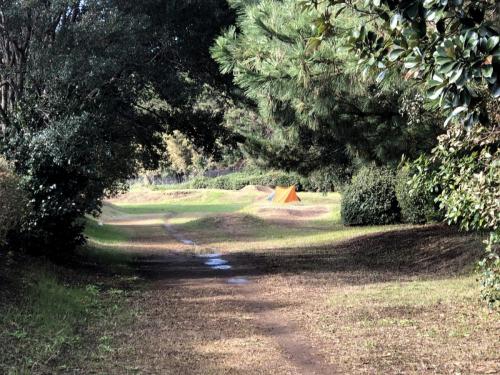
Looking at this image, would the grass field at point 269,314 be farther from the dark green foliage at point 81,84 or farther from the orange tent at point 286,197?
the orange tent at point 286,197

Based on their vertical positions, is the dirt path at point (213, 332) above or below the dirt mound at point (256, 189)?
below

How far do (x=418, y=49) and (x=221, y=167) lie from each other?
212 ft

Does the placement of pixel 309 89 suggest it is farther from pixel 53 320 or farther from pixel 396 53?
pixel 53 320

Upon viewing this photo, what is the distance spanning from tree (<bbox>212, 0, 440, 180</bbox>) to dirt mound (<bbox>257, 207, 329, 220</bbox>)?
1544cm

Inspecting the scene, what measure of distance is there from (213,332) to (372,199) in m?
15.1

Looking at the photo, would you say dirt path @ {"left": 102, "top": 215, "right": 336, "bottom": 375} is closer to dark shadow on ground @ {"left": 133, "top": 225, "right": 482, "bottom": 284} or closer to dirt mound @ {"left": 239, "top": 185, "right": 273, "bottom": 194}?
dark shadow on ground @ {"left": 133, "top": 225, "right": 482, "bottom": 284}

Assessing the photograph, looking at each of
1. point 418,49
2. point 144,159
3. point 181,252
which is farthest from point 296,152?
point 418,49

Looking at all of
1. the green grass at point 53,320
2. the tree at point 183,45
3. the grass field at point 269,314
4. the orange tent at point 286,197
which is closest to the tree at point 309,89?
the tree at point 183,45

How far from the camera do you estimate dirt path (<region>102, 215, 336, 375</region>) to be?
18.5ft

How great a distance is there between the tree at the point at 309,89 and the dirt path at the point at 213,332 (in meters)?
3.03

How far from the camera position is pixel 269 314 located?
816 cm

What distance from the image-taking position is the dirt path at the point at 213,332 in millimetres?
5652

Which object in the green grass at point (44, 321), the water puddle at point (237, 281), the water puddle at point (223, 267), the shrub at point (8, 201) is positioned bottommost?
the water puddle at point (223, 267)

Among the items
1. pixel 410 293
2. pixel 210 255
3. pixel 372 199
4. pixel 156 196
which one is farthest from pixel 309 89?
pixel 156 196
